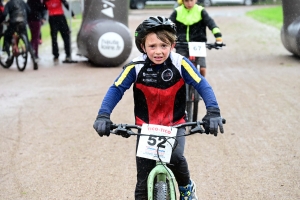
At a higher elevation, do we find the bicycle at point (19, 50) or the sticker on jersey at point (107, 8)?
the sticker on jersey at point (107, 8)

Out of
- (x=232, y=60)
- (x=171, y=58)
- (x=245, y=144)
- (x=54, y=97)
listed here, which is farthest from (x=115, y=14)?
(x=171, y=58)

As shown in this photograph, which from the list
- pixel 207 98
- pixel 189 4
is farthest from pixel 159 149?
pixel 189 4

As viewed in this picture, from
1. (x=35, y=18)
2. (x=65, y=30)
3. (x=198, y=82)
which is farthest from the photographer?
(x=35, y=18)

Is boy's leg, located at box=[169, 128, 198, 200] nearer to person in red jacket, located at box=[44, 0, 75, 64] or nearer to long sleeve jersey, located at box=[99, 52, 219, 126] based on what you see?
long sleeve jersey, located at box=[99, 52, 219, 126]

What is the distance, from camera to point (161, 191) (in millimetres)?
4039

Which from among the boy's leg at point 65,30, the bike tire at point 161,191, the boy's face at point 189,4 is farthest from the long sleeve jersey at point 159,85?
the boy's leg at point 65,30

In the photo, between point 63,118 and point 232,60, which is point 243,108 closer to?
point 63,118

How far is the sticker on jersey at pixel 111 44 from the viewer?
14820 mm

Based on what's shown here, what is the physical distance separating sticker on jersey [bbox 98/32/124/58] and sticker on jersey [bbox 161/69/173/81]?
1059 cm

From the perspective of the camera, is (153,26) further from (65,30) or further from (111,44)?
(65,30)

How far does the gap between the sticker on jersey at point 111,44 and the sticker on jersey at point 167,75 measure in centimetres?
1059

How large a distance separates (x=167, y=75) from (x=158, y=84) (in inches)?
3.4

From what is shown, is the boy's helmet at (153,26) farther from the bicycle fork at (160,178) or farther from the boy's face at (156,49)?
the bicycle fork at (160,178)

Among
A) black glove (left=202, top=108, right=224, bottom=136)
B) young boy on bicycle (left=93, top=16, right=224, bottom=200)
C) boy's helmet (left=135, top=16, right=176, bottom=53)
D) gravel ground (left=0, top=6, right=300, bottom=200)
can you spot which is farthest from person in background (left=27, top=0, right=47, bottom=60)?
black glove (left=202, top=108, right=224, bottom=136)
